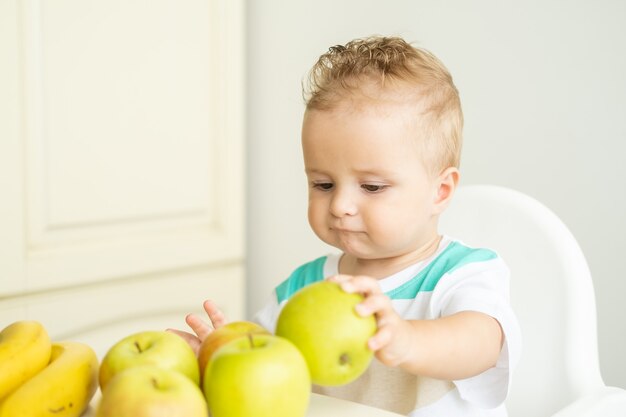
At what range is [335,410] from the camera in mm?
701

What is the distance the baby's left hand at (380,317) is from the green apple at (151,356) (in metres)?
0.14

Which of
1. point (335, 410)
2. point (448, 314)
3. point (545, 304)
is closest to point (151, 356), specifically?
point (335, 410)

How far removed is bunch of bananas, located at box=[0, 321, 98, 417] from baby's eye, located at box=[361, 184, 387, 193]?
42cm

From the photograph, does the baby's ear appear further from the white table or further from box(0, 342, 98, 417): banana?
box(0, 342, 98, 417): banana

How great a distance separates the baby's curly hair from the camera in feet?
3.28

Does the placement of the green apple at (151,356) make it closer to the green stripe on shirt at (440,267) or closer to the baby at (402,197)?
the baby at (402,197)

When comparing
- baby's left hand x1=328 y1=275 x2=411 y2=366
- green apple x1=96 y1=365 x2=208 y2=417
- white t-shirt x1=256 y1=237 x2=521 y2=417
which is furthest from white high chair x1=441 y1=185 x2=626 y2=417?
green apple x1=96 y1=365 x2=208 y2=417

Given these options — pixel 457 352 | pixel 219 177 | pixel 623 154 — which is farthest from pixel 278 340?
pixel 219 177

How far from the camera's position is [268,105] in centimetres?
226

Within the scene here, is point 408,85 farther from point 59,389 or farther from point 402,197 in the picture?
point 59,389

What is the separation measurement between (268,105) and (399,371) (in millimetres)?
1363

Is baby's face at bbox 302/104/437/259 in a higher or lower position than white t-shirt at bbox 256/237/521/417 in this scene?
higher

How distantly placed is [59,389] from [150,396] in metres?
0.15

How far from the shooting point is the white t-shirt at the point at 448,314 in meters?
0.92
